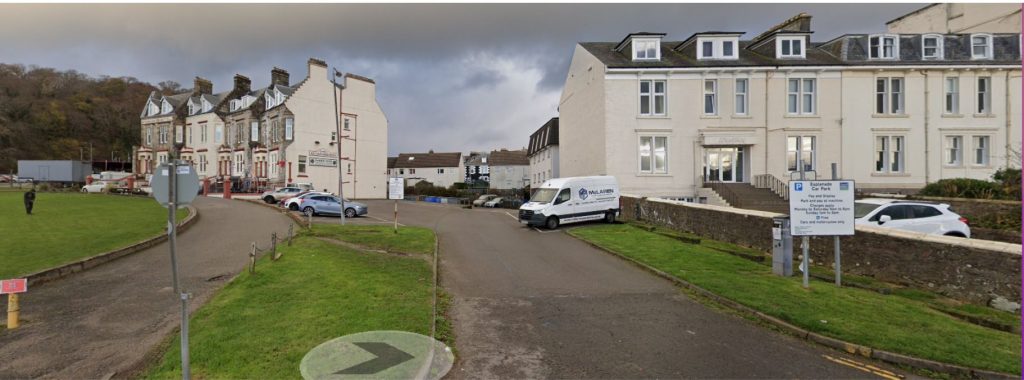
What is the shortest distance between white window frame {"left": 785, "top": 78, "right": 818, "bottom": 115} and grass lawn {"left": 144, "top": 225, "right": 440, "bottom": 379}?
24.2 meters

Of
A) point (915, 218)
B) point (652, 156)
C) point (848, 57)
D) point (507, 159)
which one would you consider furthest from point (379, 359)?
point (507, 159)

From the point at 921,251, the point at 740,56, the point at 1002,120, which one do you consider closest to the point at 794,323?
the point at 921,251

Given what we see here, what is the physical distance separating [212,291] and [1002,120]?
38.8m

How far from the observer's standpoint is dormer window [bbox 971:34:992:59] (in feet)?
85.0

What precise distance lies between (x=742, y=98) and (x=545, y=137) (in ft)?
77.1

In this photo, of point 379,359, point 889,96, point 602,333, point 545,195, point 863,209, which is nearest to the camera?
point 379,359

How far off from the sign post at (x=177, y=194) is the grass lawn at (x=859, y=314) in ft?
25.5

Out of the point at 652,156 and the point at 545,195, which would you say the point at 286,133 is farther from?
the point at 652,156

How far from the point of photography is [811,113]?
2584 cm

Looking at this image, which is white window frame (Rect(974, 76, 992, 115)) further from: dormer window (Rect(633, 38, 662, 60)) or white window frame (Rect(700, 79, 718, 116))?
dormer window (Rect(633, 38, 662, 60))

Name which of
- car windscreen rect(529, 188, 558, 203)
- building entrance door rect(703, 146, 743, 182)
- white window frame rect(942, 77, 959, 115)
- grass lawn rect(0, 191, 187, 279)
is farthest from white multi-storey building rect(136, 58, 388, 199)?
white window frame rect(942, 77, 959, 115)

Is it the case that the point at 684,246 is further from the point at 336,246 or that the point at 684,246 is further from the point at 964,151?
the point at 964,151

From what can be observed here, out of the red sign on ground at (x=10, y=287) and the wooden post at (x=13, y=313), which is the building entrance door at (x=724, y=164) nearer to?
the red sign on ground at (x=10, y=287)

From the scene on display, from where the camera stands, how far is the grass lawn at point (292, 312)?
529 centimetres
